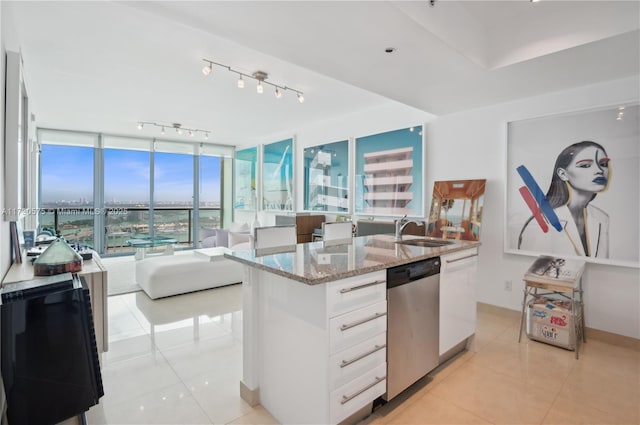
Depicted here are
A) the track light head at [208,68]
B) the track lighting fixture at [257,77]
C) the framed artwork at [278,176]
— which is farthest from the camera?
the framed artwork at [278,176]

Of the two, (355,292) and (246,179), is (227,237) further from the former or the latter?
(355,292)

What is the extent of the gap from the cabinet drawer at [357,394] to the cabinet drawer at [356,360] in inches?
1.3

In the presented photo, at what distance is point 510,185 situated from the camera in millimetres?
3502

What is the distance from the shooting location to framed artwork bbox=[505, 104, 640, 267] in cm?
281

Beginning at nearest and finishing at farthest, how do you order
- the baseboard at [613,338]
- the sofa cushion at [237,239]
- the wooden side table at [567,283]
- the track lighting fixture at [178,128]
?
1. the wooden side table at [567,283]
2. the baseboard at [613,338]
3. the sofa cushion at [237,239]
4. the track lighting fixture at [178,128]

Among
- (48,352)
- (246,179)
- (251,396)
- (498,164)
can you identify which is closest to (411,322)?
(251,396)

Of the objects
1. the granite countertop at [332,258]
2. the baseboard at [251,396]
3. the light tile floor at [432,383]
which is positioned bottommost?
the light tile floor at [432,383]

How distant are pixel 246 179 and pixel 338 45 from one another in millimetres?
5887

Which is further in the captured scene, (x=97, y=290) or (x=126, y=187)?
(x=126, y=187)

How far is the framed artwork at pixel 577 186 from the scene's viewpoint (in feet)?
9.23

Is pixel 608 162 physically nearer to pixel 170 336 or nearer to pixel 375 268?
pixel 375 268

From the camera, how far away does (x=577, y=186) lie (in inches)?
121

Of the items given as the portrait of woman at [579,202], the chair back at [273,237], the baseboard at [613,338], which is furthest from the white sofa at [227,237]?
the baseboard at [613,338]

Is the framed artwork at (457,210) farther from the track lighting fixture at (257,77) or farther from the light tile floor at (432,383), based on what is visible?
the track lighting fixture at (257,77)
